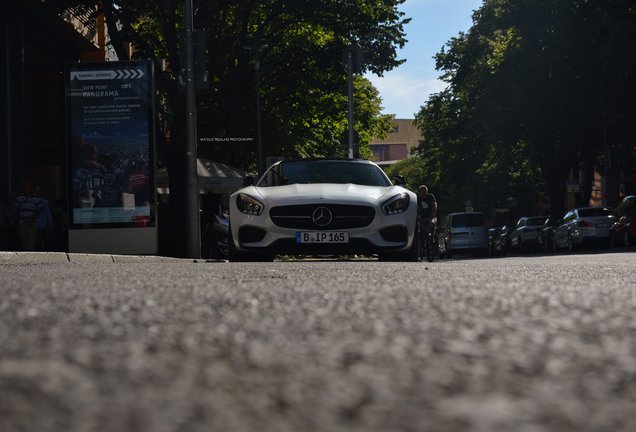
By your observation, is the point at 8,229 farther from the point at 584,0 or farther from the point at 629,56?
the point at 584,0

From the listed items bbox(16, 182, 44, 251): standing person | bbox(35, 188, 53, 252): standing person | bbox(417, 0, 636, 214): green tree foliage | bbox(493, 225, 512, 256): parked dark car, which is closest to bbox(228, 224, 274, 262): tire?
bbox(16, 182, 44, 251): standing person

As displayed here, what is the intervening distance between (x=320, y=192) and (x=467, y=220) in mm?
33348

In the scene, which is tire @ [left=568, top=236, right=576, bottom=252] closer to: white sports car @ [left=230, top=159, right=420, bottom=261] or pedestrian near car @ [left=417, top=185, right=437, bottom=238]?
pedestrian near car @ [left=417, top=185, right=437, bottom=238]

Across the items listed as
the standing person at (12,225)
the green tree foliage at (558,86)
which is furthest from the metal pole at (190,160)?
the green tree foliage at (558,86)

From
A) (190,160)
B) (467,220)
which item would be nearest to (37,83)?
(190,160)

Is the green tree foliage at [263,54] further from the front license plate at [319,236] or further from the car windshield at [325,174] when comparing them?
the front license plate at [319,236]

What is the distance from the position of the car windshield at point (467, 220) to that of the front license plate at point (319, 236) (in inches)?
1311

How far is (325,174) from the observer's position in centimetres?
1469

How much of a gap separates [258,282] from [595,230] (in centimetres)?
3115

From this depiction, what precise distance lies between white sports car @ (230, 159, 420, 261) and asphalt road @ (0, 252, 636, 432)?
25.9 ft

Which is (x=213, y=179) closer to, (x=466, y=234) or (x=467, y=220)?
(x=466, y=234)

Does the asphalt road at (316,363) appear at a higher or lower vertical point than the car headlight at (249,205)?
lower

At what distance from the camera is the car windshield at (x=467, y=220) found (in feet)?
151

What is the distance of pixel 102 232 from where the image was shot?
19.7 m
